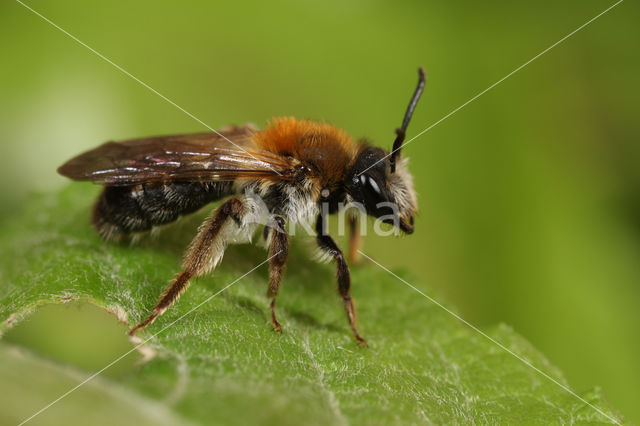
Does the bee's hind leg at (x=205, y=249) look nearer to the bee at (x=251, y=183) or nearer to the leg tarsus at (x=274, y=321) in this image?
the bee at (x=251, y=183)

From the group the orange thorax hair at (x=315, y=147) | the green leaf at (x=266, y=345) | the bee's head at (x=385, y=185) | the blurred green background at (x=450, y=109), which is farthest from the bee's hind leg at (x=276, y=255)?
the blurred green background at (x=450, y=109)

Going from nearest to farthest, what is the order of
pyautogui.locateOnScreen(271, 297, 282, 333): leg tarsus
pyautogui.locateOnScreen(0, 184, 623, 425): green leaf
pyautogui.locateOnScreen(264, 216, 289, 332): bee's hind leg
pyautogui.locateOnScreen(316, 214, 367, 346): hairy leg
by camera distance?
pyautogui.locateOnScreen(0, 184, 623, 425): green leaf < pyautogui.locateOnScreen(271, 297, 282, 333): leg tarsus < pyautogui.locateOnScreen(264, 216, 289, 332): bee's hind leg < pyautogui.locateOnScreen(316, 214, 367, 346): hairy leg

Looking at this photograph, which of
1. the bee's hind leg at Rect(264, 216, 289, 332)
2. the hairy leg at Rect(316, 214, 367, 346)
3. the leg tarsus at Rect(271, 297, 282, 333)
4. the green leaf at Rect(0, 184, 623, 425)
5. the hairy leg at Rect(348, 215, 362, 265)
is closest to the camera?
the green leaf at Rect(0, 184, 623, 425)

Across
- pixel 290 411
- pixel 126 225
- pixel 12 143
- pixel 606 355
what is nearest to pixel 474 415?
pixel 290 411

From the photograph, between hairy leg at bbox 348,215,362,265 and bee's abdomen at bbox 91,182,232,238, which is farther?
hairy leg at bbox 348,215,362,265

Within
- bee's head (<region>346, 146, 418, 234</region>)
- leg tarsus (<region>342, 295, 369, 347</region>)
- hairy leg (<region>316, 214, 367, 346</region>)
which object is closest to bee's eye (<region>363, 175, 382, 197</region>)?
bee's head (<region>346, 146, 418, 234</region>)

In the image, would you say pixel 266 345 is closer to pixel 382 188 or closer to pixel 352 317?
pixel 352 317

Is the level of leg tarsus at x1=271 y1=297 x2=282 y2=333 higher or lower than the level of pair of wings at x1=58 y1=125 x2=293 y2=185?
lower

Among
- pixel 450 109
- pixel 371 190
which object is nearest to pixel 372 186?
pixel 371 190

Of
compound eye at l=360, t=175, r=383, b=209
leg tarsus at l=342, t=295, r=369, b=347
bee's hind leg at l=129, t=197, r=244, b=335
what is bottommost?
leg tarsus at l=342, t=295, r=369, b=347

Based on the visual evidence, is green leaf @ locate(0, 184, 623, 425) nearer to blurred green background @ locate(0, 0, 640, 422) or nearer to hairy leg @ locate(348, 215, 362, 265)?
hairy leg @ locate(348, 215, 362, 265)
